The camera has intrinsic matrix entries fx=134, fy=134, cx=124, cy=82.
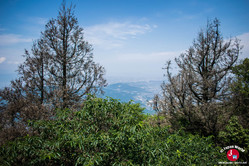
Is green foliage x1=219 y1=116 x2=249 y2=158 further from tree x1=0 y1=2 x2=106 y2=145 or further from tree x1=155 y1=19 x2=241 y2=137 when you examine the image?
tree x1=0 y1=2 x2=106 y2=145

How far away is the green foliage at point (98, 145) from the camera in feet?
8.93

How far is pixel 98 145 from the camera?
303cm

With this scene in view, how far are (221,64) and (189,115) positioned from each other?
247 inches

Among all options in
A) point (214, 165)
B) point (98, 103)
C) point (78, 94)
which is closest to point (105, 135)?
point (98, 103)

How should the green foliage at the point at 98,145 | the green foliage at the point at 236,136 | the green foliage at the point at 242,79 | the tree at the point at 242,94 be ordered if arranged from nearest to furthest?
the green foliage at the point at 98,145 → the green foliage at the point at 236,136 → the green foliage at the point at 242,79 → the tree at the point at 242,94

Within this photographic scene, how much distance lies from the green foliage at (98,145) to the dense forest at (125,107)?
23mm

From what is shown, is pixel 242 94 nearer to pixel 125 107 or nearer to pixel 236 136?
pixel 236 136

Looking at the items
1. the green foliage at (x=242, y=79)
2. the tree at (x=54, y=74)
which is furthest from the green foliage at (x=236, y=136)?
the tree at (x=54, y=74)

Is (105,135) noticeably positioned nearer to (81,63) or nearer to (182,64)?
(81,63)

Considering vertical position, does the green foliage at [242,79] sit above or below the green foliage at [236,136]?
above

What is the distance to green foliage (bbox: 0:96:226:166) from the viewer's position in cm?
272

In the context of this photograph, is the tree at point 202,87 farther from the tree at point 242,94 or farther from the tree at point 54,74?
the tree at point 54,74

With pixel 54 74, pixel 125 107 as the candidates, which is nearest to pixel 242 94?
pixel 125 107

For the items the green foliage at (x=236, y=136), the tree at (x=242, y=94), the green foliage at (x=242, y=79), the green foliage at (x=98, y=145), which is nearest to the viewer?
the green foliage at (x=98, y=145)
